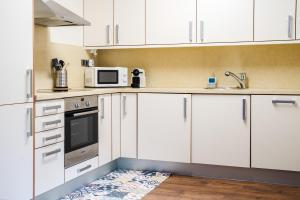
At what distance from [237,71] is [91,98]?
1.58 meters

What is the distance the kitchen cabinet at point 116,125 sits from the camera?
402 centimetres

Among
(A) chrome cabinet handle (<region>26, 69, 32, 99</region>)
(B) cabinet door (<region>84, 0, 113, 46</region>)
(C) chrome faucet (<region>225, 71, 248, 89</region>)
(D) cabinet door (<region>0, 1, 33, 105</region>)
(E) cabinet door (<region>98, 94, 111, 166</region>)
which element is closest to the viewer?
(D) cabinet door (<region>0, 1, 33, 105</region>)

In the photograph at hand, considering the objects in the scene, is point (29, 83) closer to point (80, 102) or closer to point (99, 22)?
point (80, 102)

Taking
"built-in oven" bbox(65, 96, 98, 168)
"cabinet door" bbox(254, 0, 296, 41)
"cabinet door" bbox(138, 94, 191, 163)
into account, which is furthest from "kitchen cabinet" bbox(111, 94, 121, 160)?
"cabinet door" bbox(254, 0, 296, 41)

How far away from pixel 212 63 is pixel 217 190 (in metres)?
1.41

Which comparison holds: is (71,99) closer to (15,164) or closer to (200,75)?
(15,164)

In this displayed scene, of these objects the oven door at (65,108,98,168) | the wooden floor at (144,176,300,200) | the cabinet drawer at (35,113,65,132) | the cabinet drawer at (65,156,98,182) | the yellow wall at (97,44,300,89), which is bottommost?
the wooden floor at (144,176,300,200)

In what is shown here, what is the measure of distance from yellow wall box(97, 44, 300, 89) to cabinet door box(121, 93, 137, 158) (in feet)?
1.73

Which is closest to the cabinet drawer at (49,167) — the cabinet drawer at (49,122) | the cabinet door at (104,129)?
the cabinet drawer at (49,122)

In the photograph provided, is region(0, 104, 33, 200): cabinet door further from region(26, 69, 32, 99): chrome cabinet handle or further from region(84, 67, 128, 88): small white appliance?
region(84, 67, 128, 88): small white appliance

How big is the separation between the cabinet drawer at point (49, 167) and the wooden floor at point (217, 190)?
0.74 m

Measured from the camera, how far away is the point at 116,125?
4.09 metres

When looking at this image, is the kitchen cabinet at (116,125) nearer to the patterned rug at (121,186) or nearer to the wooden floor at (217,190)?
the patterned rug at (121,186)

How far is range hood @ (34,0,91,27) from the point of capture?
3133 mm
